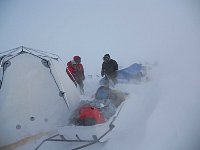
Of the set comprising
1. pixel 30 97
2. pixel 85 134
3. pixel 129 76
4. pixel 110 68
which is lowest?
pixel 85 134

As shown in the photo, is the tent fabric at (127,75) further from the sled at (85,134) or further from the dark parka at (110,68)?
the sled at (85,134)

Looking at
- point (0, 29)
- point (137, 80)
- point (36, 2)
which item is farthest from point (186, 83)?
point (36, 2)

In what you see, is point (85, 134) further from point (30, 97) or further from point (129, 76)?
point (129, 76)

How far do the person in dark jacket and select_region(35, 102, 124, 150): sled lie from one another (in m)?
2.92

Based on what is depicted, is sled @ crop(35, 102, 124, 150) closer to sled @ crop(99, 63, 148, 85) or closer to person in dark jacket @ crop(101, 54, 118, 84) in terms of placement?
person in dark jacket @ crop(101, 54, 118, 84)

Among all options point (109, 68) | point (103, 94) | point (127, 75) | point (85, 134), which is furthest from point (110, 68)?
point (85, 134)

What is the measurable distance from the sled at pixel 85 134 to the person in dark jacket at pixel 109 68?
2.92 metres

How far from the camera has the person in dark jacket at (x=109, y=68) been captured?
872 cm

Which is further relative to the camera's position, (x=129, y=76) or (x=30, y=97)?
(x=129, y=76)

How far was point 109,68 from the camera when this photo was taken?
8.75m

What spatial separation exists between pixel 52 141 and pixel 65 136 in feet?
1.52

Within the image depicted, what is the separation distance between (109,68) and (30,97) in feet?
10.0

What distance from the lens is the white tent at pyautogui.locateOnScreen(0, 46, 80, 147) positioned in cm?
607

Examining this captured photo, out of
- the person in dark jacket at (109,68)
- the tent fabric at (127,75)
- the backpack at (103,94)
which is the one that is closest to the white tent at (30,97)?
the backpack at (103,94)
